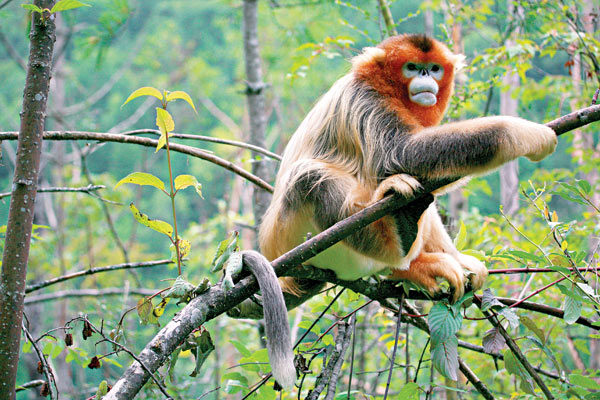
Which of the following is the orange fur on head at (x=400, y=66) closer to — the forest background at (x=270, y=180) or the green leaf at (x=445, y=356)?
the forest background at (x=270, y=180)

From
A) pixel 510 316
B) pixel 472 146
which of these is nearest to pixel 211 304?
pixel 510 316

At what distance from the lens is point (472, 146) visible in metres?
2.35

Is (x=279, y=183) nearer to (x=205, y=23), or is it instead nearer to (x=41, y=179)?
(x=41, y=179)

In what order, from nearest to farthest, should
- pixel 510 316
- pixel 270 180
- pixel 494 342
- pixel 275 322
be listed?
1. pixel 275 322
2. pixel 510 316
3. pixel 494 342
4. pixel 270 180

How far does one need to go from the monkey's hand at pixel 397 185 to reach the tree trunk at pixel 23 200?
1414 millimetres

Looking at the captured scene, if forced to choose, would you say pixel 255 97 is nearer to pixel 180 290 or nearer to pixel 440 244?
pixel 440 244

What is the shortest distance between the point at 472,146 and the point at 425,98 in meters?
0.47

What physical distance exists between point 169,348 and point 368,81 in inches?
75.0

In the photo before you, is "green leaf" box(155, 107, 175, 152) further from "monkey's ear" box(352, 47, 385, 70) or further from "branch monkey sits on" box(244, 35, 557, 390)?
"monkey's ear" box(352, 47, 385, 70)

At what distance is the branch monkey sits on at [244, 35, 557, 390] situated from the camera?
236 cm

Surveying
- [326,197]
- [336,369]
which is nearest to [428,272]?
[326,197]

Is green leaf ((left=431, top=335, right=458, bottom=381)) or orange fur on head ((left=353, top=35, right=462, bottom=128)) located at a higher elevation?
orange fur on head ((left=353, top=35, right=462, bottom=128))

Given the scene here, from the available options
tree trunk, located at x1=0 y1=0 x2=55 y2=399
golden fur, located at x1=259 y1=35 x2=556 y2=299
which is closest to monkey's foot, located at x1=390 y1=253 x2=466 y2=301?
golden fur, located at x1=259 y1=35 x2=556 y2=299

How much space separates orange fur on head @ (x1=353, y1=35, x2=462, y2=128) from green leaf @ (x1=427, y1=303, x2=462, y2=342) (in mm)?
1117
